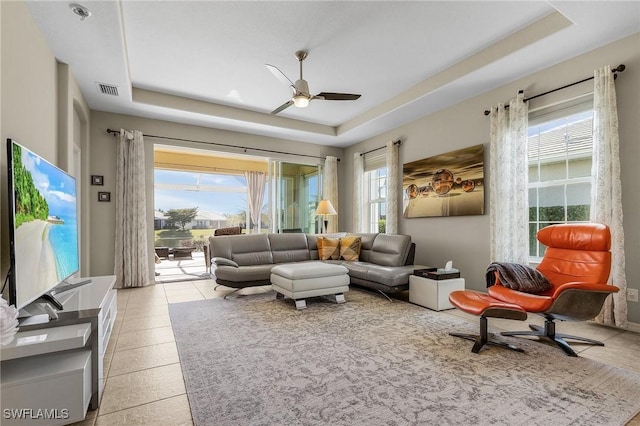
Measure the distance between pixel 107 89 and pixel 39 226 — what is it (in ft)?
9.52

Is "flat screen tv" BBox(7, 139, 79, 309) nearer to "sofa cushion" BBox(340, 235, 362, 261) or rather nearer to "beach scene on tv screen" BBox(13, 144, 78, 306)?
"beach scene on tv screen" BBox(13, 144, 78, 306)

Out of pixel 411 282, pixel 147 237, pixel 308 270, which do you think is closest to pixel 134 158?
pixel 147 237

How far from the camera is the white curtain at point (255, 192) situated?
326 inches

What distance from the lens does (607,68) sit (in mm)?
2990

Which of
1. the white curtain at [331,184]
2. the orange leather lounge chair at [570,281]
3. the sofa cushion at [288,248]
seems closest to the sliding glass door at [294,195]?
the white curtain at [331,184]

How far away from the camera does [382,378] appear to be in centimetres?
203

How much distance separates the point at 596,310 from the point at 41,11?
4857 mm

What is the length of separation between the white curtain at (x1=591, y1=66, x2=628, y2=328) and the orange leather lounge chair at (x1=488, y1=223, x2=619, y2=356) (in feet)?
1.35

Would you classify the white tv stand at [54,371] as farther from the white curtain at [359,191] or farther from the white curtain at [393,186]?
the white curtain at [359,191]

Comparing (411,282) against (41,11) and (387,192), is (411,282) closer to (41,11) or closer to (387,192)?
(387,192)

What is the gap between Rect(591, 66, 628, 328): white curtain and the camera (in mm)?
2844

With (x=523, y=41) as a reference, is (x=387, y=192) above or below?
below

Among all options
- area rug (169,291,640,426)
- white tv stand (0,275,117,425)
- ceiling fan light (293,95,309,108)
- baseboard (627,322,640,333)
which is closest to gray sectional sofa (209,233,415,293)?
area rug (169,291,640,426)

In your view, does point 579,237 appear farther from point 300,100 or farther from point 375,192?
point 375,192
